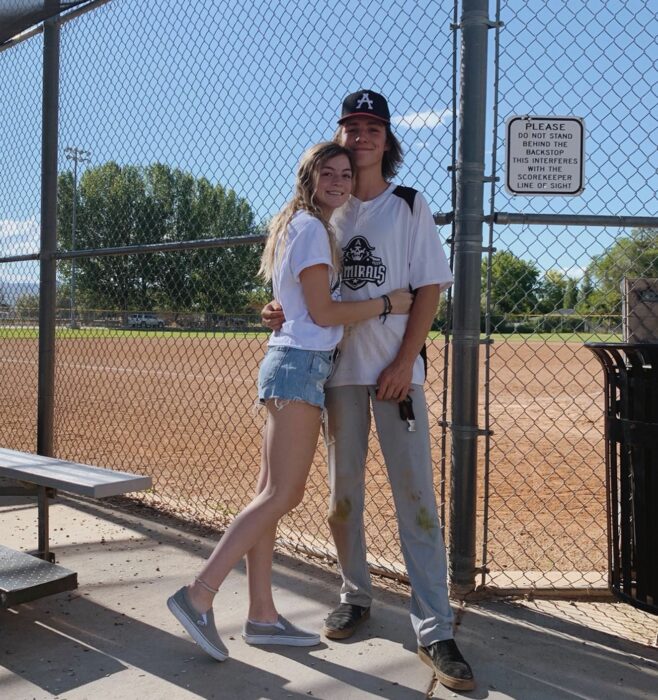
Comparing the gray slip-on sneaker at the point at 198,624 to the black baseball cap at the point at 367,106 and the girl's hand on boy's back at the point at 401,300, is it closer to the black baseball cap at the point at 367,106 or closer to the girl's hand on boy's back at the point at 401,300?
the girl's hand on boy's back at the point at 401,300

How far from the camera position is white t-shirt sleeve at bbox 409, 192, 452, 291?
2.87 meters

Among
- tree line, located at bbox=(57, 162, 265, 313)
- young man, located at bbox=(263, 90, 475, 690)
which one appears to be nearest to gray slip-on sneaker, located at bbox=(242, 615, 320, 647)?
young man, located at bbox=(263, 90, 475, 690)

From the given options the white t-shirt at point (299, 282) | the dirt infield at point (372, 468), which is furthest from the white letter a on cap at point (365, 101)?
the dirt infield at point (372, 468)

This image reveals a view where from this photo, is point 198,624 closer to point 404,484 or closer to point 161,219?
point 404,484

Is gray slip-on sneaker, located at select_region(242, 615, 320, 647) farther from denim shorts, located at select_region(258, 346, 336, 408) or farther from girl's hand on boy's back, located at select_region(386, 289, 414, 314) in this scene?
girl's hand on boy's back, located at select_region(386, 289, 414, 314)

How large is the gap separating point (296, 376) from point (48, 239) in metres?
3.11

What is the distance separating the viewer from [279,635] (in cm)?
298

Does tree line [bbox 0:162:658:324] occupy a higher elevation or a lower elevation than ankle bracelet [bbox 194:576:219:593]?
higher

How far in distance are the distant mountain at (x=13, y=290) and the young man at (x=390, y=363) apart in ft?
12.5

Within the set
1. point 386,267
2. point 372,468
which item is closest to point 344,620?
point 386,267

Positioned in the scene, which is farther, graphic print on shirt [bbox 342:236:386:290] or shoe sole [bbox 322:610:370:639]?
shoe sole [bbox 322:610:370:639]

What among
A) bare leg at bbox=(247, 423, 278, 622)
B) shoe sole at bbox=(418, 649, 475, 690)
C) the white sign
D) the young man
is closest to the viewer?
shoe sole at bbox=(418, 649, 475, 690)

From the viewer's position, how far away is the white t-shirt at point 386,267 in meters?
2.89

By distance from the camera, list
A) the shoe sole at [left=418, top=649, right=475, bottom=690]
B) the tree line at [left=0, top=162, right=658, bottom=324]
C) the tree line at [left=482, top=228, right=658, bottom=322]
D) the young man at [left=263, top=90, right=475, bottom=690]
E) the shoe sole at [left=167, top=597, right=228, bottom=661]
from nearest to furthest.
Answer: the shoe sole at [left=418, top=649, right=475, bottom=690]
the shoe sole at [left=167, top=597, right=228, bottom=661]
the young man at [left=263, top=90, right=475, bottom=690]
the tree line at [left=482, top=228, right=658, bottom=322]
the tree line at [left=0, top=162, right=658, bottom=324]
